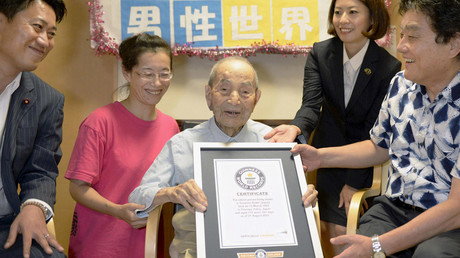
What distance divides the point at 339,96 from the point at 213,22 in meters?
1.31

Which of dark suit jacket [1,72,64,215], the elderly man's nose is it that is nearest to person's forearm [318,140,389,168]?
the elderly man's nose

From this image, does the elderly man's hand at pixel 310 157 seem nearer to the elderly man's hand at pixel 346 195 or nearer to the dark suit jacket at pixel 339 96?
the dark suit jacket at pixel 339 96

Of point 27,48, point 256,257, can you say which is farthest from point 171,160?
point 27,48

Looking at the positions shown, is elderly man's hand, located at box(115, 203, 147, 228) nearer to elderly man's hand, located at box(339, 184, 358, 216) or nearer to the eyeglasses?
the eyeglasses

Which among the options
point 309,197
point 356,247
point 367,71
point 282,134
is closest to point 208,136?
point 282,134

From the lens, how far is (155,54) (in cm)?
247

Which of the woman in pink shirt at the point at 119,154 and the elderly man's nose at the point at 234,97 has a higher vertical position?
the elderly man's nose at the point at 234,97

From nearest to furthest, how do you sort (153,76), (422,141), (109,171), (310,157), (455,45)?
(455,45) < (422,141) < (310,157) < (109,171) < (153,76)

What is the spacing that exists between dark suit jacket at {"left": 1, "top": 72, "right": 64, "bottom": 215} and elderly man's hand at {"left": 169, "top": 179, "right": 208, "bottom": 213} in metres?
0.61

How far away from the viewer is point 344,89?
8.62 ft

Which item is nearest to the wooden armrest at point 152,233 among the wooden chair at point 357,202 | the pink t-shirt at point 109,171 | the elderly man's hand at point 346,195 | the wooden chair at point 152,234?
the wooden chair at point 152,234

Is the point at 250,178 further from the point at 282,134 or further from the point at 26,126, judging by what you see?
the point at 26,126

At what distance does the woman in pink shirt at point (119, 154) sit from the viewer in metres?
2.27

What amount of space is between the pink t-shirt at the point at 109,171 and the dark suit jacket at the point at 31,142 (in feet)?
0.74
